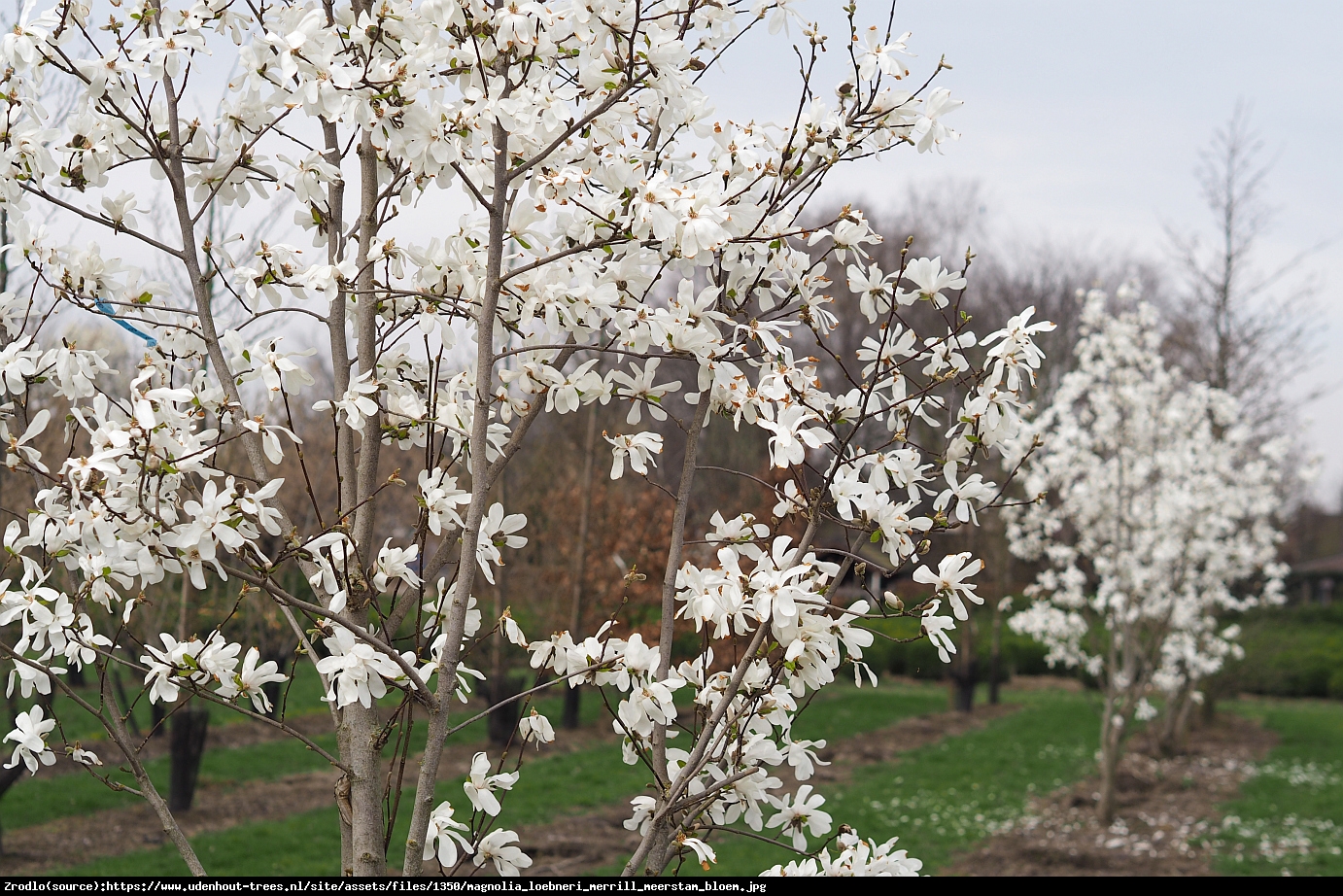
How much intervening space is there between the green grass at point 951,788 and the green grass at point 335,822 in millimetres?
1012

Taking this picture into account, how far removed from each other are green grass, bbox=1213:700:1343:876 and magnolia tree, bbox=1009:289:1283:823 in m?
1.12

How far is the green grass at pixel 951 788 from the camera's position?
302 inches

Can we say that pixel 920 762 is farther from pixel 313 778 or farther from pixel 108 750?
pixel 108 750

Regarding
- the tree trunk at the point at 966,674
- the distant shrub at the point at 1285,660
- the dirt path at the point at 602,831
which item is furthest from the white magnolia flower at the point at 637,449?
the tree trunk at the point at 966,674

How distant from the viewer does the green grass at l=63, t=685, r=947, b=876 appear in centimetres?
660

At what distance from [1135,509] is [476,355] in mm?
10015

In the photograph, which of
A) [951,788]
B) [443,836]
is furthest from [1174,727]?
[443,836]

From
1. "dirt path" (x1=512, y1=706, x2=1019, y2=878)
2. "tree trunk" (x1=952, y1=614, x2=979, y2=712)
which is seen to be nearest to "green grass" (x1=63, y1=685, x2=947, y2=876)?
"dirt path" (x1=512, y1=706, x2=1019, y2=878)

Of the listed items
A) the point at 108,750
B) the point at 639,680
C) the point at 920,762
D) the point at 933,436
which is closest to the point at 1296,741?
the point at 920,762

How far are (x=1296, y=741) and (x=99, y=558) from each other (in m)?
15.8

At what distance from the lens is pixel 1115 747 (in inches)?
357

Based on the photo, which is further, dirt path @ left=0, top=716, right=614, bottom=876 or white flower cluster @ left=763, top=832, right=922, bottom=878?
dirt path @ left=0, top=716, right=614, bottom=876

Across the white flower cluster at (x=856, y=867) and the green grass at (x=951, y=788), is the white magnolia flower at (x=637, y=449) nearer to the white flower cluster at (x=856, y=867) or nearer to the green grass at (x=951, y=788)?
the white flower cluster at (x=856, y=867)

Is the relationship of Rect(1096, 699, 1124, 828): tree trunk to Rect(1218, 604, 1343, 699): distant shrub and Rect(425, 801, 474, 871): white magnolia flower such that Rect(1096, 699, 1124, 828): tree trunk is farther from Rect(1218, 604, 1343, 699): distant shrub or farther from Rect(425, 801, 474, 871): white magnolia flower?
Rect(425, 801, 474, 871): white magnolia flower
